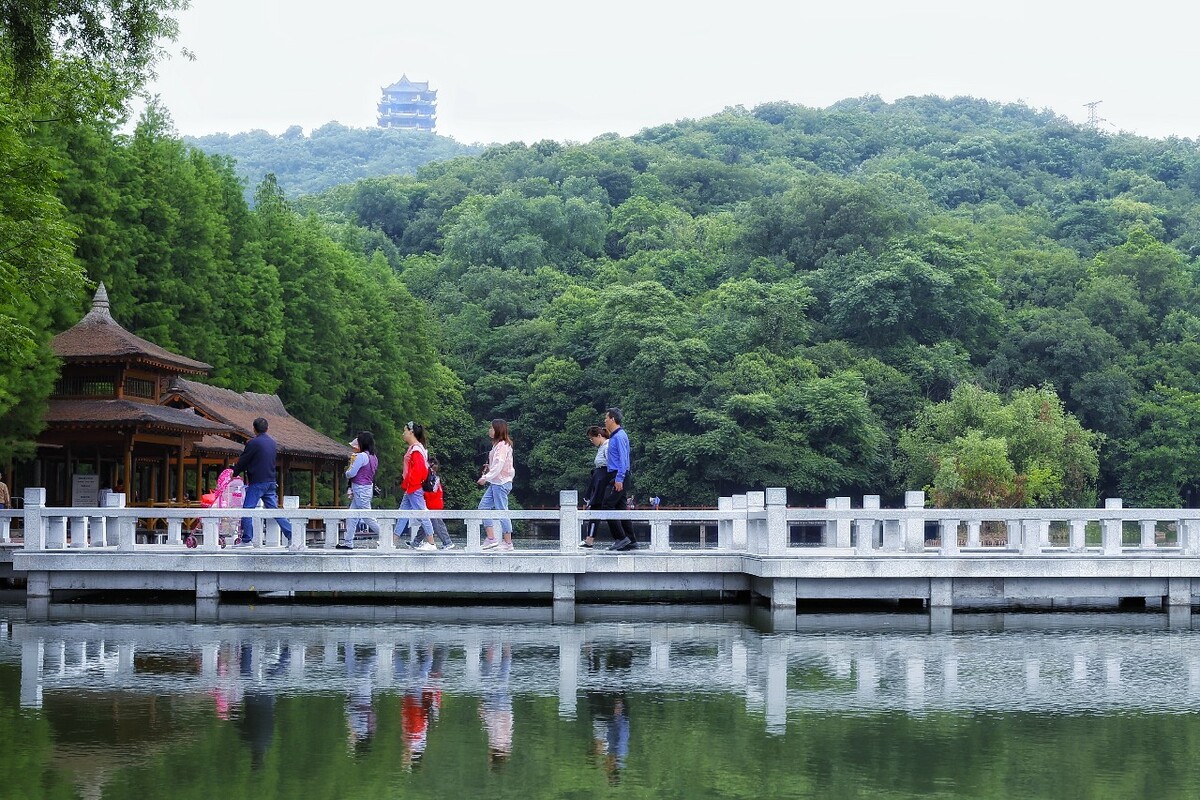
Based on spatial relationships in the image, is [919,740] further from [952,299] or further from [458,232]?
[458,232]

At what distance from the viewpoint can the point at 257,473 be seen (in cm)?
2178

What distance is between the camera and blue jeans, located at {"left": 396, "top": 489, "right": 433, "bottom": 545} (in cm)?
2112

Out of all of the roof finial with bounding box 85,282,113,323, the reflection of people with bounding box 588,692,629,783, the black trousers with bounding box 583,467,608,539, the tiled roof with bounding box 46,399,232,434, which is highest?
the roof finial with bounding box 85,282,113,323

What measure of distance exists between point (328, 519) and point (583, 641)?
5458mm

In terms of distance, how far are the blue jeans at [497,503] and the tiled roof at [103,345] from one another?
483 inches

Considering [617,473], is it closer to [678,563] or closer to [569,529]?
[569,529]

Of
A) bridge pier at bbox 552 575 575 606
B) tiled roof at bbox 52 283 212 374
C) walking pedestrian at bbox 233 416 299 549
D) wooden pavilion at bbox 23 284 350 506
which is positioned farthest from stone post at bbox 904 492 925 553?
tiled roof at bbox 52 283 212 374

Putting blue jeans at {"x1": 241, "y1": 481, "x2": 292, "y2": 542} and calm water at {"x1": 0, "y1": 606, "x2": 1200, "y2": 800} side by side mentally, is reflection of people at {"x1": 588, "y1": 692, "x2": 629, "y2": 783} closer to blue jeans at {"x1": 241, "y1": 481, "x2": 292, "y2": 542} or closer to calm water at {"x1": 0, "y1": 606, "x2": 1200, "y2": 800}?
calm water at {"x1": 0, "y1": 606, "x2": 1200, "y2": 800}

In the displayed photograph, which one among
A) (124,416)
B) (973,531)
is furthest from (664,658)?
(124,416)

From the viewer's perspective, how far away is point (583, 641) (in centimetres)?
1716

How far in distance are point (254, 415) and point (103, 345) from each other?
28.4ft

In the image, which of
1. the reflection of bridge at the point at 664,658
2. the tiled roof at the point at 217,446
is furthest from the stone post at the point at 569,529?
the tiled roof at the point at 217,446

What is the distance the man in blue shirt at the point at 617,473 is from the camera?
812 inches

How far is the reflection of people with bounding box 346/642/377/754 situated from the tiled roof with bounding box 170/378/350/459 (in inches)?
709
